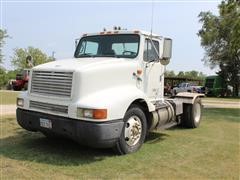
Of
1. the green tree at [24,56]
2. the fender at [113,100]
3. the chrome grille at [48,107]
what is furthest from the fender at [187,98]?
the green tree at [24,56]

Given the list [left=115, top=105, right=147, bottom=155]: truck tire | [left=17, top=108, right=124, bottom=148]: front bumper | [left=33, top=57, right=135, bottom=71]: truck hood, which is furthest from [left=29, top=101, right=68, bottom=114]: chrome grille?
[left=115, top=105, right=147, bottom=155]: truck tire

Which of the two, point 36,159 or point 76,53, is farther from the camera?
point 76,53

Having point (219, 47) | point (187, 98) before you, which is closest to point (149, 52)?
point (187, 98)

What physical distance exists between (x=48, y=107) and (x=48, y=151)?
902mm

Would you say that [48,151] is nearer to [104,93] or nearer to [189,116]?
[104,93]

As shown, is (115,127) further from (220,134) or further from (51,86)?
(220,134)

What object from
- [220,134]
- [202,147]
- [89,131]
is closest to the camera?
[89,131]

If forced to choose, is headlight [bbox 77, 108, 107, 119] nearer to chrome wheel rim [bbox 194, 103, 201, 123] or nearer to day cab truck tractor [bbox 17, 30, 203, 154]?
day cab truck tractor [bbox 17, 30, 203, 154]

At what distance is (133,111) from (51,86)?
1.63 meters

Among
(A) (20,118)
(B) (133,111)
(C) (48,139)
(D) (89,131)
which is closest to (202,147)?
(B) (133,111)

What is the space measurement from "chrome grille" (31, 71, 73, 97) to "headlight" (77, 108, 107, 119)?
16.8 inches

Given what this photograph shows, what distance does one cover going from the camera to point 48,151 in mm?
6355

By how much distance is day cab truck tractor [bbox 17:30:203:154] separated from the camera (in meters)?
5.62

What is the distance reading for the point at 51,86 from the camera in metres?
6.09
